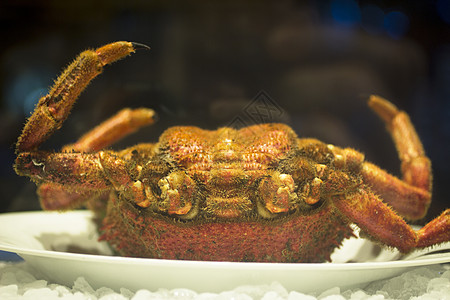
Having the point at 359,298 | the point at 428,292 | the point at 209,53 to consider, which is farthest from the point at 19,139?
the point at 428,292

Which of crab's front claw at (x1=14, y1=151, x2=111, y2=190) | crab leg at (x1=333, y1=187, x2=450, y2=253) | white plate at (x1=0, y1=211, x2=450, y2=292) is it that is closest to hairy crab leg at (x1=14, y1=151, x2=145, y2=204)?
crab's front claw at (x1=14, y1=151, x2=111, y2=190)

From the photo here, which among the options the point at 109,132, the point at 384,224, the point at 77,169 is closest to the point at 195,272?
the point at 77,169

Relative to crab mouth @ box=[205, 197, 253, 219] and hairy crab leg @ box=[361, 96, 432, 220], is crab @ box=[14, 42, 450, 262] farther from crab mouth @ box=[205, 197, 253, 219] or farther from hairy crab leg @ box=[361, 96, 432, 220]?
hairy crab leg @ box=[361, 96, 432, 220]

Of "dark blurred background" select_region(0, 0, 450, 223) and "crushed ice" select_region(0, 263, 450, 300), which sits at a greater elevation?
"dark blurred background" select_region(0, 0, 450, 223)

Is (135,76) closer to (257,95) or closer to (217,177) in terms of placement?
(257,95)

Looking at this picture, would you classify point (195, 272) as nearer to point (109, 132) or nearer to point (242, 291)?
point (242, 291)

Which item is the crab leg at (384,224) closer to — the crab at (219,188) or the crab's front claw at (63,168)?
the crab at (219,188)
